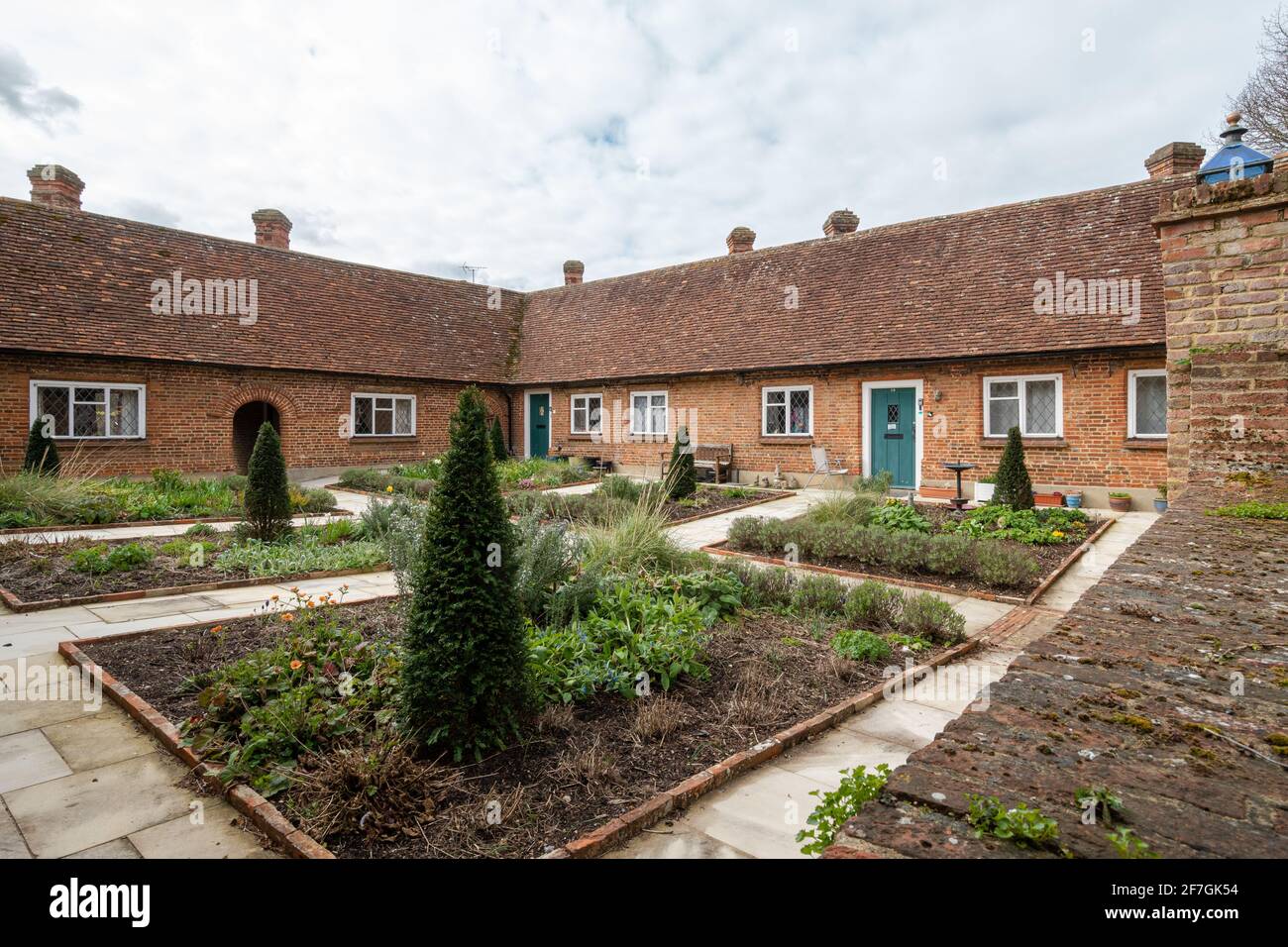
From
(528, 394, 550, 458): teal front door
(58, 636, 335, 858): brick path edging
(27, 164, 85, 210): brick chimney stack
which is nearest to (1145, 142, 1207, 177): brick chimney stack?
(528, 394, 550, 458): teal front door

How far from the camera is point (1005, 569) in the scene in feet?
24.7

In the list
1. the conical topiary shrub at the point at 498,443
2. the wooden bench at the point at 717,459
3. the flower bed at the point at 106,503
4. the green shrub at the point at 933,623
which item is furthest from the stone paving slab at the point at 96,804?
the conical topiary shrub at the point at 498,443

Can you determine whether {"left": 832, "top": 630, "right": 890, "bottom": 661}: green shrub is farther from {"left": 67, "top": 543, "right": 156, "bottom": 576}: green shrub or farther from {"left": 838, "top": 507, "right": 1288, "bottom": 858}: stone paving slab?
{"left": 67, "top": 543, "right": 156, "bottom": 576}: green shrub

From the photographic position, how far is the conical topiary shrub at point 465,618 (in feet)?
11.1

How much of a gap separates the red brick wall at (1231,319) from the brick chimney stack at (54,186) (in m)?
23.0

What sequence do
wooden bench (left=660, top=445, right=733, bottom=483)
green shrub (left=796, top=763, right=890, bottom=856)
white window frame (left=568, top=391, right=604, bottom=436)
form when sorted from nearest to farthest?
green shrub (left=796, top=763, right=890, bottom=856) < wooden bench (left=660, top=445, right=733, bottom=483) < white window frame (left=568, top=391, right=604, bottom=436)

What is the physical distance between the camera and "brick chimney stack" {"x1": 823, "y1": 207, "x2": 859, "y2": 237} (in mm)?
20406

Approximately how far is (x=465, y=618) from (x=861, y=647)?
10.3ft

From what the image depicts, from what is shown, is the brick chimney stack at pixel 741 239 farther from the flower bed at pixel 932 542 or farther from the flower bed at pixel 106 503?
the flower bed at pixel 106 503

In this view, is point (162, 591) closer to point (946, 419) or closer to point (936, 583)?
point (936, 583)

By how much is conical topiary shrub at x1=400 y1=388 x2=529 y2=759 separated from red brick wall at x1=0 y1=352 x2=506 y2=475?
15764 mm

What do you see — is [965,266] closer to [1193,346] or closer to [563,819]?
[1193,346]
